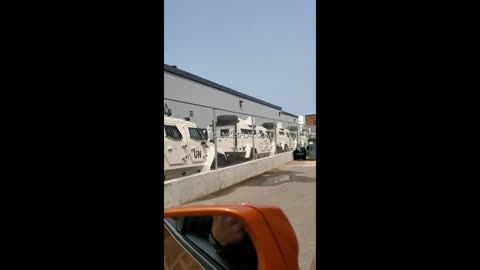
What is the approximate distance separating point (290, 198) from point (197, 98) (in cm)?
1702

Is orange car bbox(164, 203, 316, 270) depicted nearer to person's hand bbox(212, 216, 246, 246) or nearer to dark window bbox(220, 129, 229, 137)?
person's hand bbox(212, 216, 246, 246)

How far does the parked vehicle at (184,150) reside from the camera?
817 cm

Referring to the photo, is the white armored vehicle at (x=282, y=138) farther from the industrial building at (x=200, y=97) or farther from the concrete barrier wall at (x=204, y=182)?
the concrete barrier wall at (x=204, y=182)

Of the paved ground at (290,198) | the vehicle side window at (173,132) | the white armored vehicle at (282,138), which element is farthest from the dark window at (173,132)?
the white armored vehicle at (282,138)

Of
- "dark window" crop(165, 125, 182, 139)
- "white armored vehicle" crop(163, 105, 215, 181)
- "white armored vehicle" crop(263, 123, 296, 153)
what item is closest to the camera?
"white armored vehicle" crop(163, 105, 215, 181)

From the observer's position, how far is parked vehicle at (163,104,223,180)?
8172 mm

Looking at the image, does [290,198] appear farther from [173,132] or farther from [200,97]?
[200,97]

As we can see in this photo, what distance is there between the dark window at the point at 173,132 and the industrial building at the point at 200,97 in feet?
9.42

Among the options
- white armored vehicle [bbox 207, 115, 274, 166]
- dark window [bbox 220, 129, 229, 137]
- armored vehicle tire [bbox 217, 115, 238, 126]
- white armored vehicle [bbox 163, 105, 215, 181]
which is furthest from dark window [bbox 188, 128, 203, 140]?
armored vehicle tire [bbox 217, 115, 238, 126]

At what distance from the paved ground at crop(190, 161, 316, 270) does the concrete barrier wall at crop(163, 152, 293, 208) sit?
7.9 inches
